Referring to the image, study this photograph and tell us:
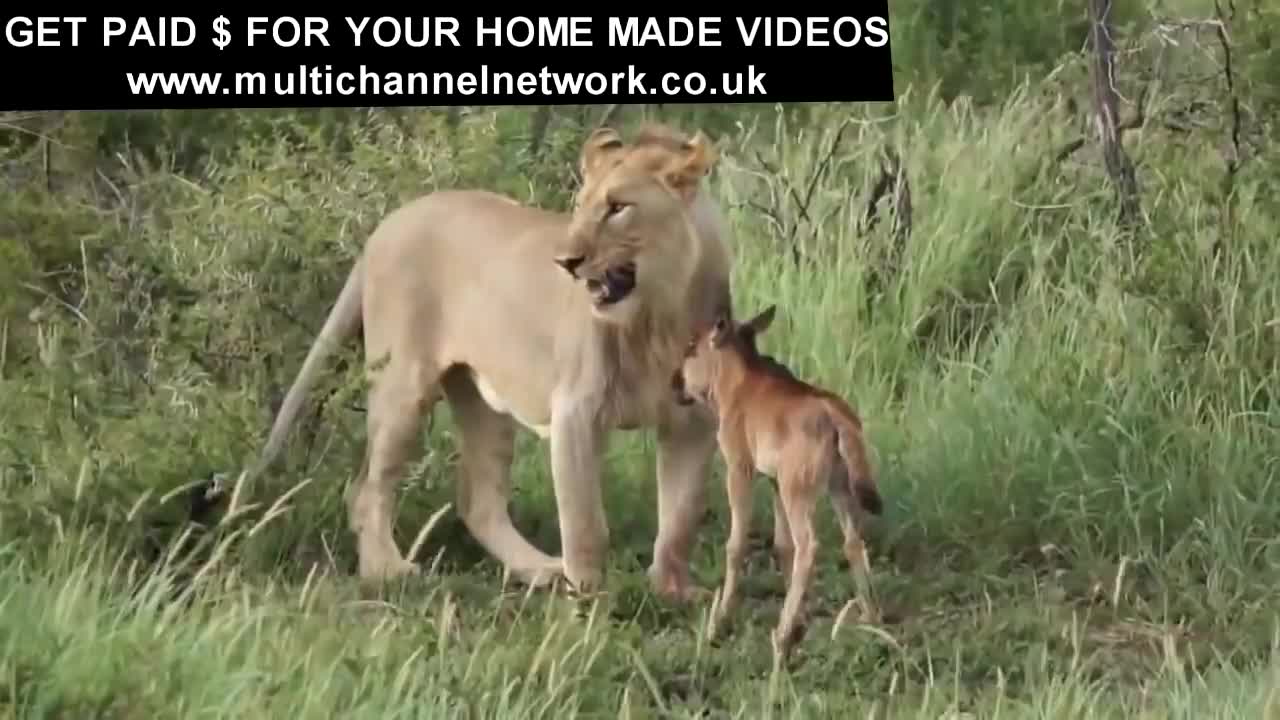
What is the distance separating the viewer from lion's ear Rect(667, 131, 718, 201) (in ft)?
6.17

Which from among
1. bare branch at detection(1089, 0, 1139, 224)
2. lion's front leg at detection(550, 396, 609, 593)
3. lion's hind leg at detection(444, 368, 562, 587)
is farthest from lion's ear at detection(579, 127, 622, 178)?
bare branch at detection(1089, 0, 1139, 224)

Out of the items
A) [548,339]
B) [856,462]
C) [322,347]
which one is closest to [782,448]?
[856,462]

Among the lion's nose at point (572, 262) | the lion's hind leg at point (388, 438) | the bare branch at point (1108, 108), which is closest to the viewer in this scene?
the lion's nose at point (572, 262)

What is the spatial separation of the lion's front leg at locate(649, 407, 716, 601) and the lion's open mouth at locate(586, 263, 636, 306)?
172mm

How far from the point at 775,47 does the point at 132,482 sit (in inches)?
32.7

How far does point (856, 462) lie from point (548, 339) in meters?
0.44

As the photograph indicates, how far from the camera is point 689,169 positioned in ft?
6.18

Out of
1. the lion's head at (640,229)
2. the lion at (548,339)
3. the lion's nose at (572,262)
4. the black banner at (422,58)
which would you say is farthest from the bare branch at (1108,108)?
the lion's nose at (572,262)

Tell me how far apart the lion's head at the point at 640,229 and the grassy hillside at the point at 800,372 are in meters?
0.31

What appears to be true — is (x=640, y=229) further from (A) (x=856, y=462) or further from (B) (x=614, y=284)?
(A) (x=856, y=462)

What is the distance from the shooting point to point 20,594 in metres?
1.79

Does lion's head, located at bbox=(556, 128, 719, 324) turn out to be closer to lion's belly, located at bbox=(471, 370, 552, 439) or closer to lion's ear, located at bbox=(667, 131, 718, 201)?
lion's ear, located at bbox=(667, 131, 718, 201)

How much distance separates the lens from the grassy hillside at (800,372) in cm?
178

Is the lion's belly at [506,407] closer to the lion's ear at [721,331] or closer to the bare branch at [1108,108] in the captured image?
the lion's ear at [721,331]
